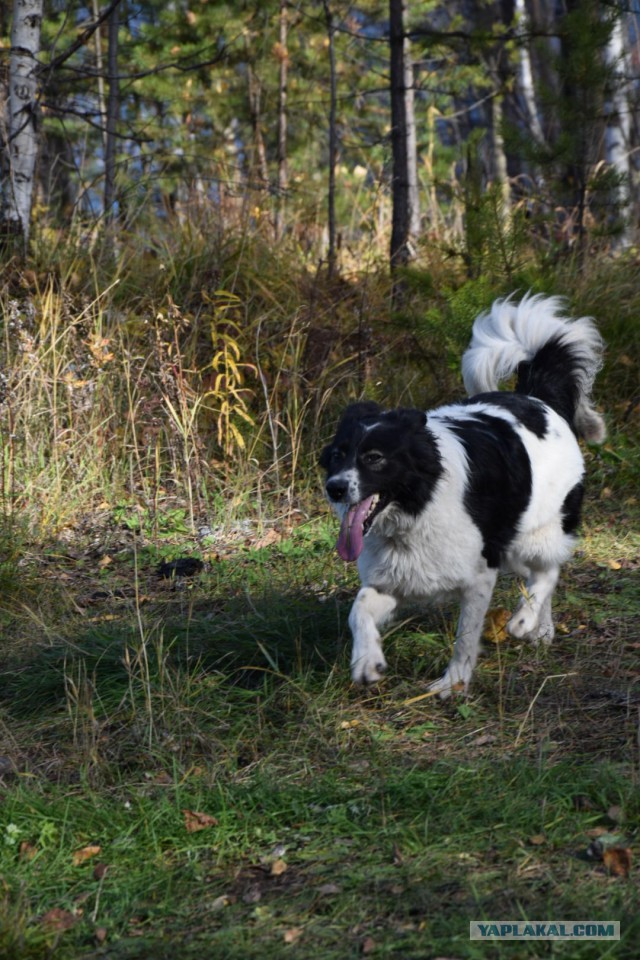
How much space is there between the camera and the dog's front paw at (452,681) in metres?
3.98

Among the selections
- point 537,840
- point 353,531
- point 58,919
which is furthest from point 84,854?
point 353,531

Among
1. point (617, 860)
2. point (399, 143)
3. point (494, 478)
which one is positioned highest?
point (399, 143)

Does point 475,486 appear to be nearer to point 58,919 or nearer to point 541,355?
point 541,355

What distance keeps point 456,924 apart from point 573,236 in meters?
7.44

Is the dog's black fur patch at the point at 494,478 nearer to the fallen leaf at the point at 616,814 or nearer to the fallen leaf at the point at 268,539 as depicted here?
the fallen leaf at the point at 616,814

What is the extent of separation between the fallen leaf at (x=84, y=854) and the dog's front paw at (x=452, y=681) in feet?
4.67

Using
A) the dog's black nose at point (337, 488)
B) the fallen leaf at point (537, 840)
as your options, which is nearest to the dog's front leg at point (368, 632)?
the dog's black nose at point (337, 488)

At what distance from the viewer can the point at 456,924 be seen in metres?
2.55

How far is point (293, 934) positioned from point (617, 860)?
2.82ft

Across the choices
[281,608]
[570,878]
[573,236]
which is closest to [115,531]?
[281,608]

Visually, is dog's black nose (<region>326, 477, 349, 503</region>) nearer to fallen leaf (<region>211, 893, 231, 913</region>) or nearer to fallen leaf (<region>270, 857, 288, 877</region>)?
fallen leaf (<region>270, 857, 288, 877</region>)

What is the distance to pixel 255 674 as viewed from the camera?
4.22m

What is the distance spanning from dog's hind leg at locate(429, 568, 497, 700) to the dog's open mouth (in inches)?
21.5

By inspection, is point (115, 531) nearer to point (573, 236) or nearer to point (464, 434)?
point (464, 434)
